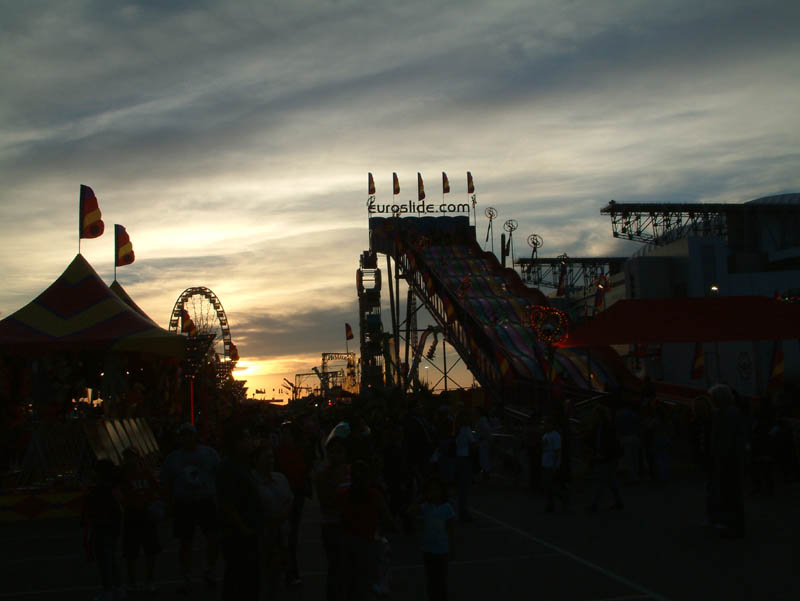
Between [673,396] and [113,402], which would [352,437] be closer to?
[113,402]

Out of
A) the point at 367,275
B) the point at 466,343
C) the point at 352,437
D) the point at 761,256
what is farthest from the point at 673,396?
the point at 367,275

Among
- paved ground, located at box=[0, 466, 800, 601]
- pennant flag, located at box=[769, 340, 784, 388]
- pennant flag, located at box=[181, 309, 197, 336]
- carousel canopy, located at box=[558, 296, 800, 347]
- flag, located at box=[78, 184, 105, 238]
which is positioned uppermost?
flag, located at box=[78, 184, 105, 238]

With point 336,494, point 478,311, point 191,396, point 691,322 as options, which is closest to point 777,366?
point 691,322

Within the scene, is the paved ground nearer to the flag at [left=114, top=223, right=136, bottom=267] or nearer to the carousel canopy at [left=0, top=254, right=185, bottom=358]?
the carousel canopy at [left=0, top=254, right=185, bottom=358]

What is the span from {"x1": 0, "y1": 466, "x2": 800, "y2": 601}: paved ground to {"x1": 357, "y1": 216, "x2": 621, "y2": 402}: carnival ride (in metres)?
9.82

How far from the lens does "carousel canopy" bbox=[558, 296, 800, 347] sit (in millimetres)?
21500

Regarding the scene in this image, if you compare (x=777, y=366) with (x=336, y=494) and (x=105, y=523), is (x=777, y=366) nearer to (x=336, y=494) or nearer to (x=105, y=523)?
(x=336, y=494)

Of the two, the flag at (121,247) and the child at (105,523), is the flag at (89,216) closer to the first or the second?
the flag at (121,247)

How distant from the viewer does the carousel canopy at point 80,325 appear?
18.1 meters

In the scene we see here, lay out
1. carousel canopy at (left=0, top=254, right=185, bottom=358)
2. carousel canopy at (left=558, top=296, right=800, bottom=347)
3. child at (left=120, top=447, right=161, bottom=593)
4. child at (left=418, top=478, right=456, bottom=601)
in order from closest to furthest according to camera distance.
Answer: child at (left=418, top=478, right=456, bottom=601)
child at (left=120, top=447, right=161, bottom=593)
carousel canopy at (left=0, top=254, right=185, bottom=358)
carousel canopy at (left=558, top=296, right=800, bottom=347)

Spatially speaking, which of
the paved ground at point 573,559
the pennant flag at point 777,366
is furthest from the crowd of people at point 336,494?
the pennant flag at point 777,366

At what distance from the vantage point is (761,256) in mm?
55938

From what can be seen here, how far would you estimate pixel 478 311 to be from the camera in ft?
131

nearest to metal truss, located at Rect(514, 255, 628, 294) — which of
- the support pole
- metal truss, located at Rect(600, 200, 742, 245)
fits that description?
metal truss, located at Rect(600, 200, 742, 245)
